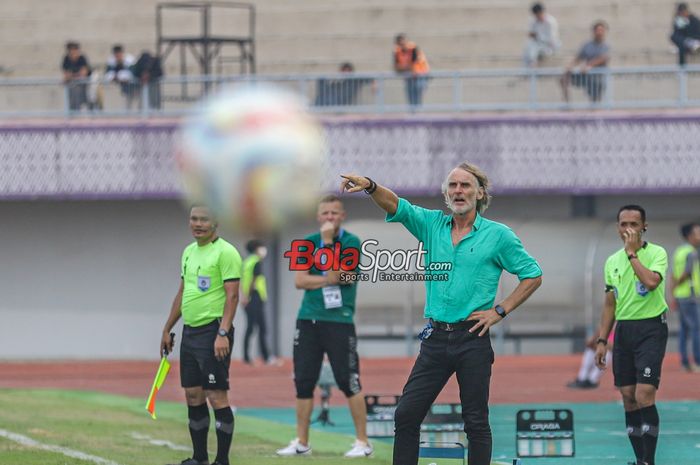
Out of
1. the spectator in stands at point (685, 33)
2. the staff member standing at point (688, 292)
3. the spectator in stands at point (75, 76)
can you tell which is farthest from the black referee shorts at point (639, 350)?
the spectator in stands at point (75, 76)

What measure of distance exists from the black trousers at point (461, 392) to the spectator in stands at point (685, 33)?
64.2 ft

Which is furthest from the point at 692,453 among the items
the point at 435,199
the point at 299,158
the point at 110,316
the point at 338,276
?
the point at 110,316

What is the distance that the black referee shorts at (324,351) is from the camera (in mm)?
13117

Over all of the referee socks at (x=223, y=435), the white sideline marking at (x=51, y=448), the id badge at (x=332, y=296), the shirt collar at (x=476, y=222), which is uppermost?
the shirt collar at (x=476, y=222)

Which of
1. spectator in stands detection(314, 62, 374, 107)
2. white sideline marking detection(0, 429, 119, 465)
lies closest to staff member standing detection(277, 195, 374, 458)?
white sideline marking detection(0, 429, 119, 465)

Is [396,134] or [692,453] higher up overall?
[396,134]

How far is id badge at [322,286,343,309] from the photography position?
13.1 m

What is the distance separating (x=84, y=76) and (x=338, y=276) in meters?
17.5

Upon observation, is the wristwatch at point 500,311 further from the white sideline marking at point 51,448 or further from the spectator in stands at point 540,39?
the spectator in stands at point 540,39

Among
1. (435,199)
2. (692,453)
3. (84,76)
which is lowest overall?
(692,453)

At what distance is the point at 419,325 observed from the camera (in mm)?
27875

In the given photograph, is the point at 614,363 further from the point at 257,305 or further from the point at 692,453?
the point at 257,305

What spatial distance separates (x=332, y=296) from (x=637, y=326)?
8.95ft

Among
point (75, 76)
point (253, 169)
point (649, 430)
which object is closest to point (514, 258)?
point (649, 430)
